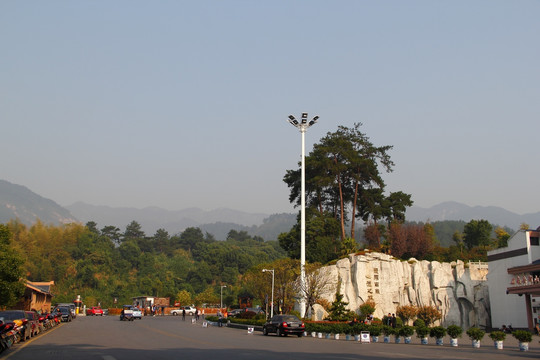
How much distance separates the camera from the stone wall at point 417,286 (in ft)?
215

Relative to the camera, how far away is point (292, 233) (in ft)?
242

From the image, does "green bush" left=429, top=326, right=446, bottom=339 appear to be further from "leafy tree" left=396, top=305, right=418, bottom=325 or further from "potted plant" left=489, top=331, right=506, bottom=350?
"leafy tree" left=396, top=305, right=418, bottom=325

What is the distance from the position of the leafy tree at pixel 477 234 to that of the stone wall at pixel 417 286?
24187 mm

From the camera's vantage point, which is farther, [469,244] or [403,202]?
[469,244]

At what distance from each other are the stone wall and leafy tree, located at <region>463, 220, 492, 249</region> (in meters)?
24.2

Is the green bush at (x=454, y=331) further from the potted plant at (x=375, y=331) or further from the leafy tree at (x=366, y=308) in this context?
the leafy tree at (x=366, y=308)

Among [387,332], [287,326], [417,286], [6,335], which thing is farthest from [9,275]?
[417,286]

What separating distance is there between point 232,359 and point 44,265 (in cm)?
12923

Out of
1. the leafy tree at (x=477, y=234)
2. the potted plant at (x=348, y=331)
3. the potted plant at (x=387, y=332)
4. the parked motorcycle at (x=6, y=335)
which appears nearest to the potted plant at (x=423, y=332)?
the potted plant at (x=387, y=332)

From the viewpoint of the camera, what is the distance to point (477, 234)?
91.1m

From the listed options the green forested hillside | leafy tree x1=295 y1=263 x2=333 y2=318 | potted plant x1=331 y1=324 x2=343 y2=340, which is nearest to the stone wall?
leafy tree x1=295 y1=263 x2=333 y2=318

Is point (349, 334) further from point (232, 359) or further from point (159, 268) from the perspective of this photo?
point (159, 268)

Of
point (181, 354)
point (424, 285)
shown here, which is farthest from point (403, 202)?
point (181, 354)

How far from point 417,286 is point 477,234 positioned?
98.2ft
